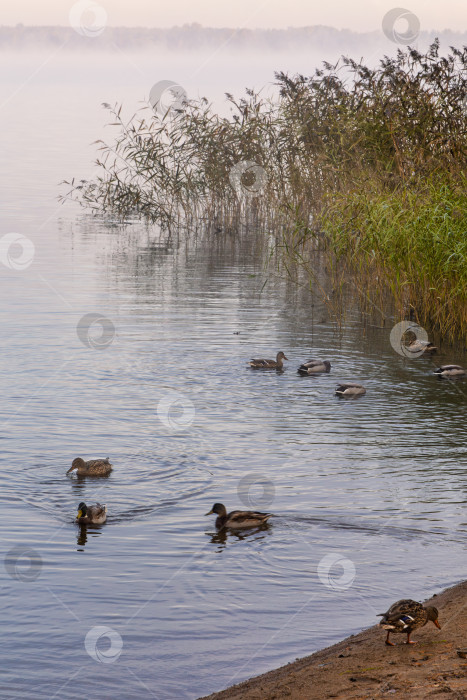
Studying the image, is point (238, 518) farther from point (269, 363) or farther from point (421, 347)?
point (421, 347)

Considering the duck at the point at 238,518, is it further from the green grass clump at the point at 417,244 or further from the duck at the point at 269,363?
the green grass clump at the point at 417,244

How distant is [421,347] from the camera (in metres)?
20.6

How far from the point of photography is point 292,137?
3130cm

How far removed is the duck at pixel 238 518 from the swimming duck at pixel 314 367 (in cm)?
738

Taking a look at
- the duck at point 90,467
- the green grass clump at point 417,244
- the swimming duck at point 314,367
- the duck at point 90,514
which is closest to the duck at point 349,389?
the swimming duck at point 314,367

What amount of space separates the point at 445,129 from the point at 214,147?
1046 centimetres

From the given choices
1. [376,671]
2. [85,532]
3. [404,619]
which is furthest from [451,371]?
[376,671]

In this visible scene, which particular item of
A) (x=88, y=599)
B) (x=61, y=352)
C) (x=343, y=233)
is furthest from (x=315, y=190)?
(x=88, y=599)

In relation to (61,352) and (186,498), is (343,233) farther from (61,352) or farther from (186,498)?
(186,498)

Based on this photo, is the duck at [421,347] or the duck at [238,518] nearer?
the duck at [238,518]

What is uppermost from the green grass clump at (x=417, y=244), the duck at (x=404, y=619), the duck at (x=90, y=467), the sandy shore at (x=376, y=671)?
the green grass clump at (x=417, y=244)

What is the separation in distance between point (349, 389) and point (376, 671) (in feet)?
32.6

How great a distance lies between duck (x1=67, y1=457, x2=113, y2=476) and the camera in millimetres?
12789

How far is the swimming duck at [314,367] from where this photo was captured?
61.6 ft
